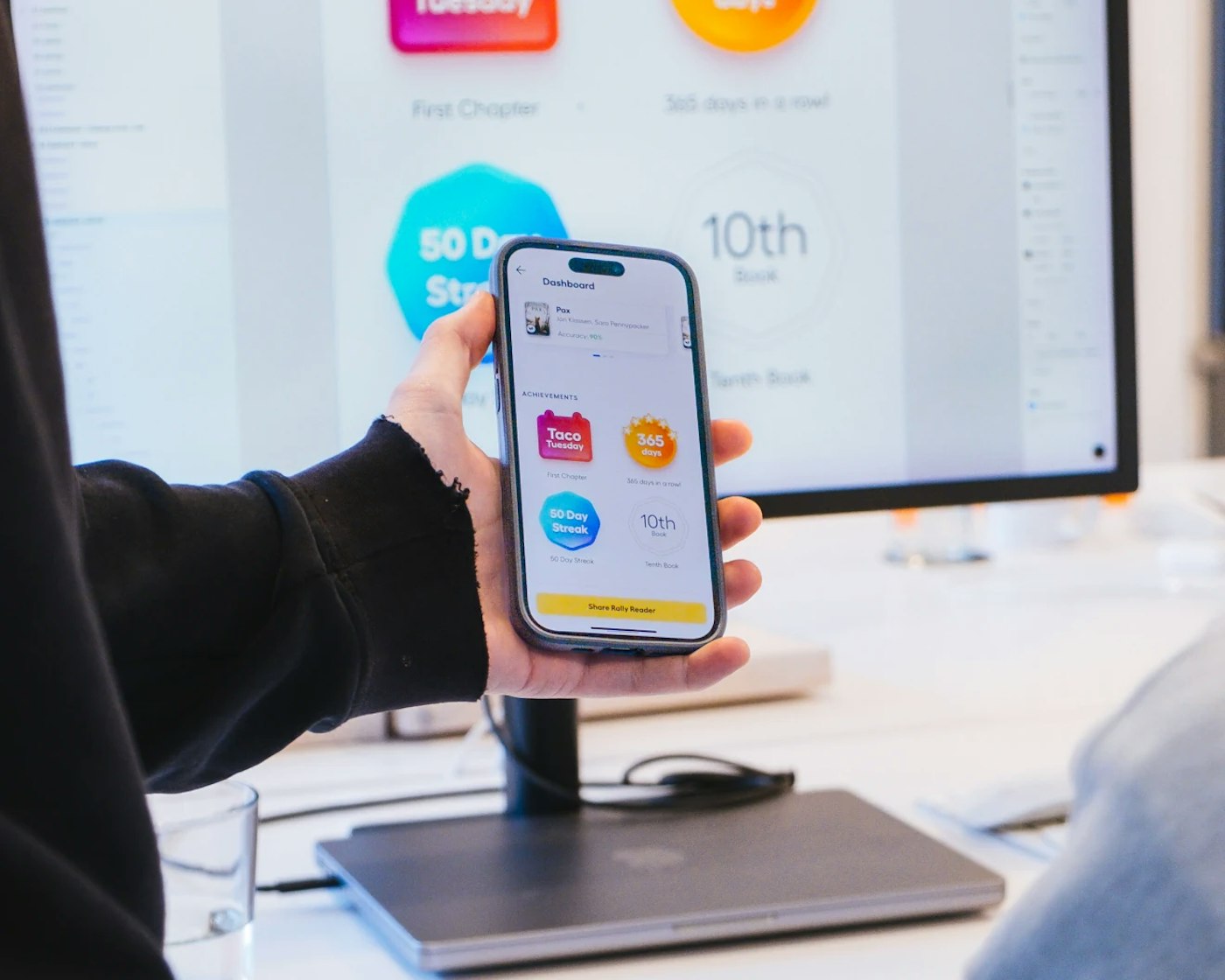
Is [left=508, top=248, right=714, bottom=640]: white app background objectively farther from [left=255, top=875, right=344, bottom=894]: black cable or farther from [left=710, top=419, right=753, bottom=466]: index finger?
[left=255, top=875, right=344, bottom=894]: black cable

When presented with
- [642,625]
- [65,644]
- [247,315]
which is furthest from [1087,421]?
[65,644]

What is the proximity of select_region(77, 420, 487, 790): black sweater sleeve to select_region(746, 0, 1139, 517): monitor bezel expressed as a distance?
0.22 m

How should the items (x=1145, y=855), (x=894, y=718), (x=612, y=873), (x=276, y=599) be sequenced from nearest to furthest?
1. (x=1145, y=855)
2. (x=276, y=599)
3. (x=612, y=873)
4. (x=894, y=718)

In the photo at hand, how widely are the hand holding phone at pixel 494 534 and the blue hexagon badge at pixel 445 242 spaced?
2.7 inches

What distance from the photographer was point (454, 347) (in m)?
0.55

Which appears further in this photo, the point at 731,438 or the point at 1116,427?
the point at 1116,427

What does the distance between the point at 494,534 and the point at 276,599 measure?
0.11 metres

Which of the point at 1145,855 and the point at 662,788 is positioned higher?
the point at 1145,855

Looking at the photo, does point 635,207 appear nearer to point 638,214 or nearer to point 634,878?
point 638,214

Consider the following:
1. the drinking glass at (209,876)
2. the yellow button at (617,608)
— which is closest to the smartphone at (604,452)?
the yellow button at (617,608)

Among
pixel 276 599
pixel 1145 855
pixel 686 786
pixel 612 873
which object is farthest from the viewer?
pixel 686 786

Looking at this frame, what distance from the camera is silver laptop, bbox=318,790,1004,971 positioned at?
518mm

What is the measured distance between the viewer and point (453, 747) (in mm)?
812

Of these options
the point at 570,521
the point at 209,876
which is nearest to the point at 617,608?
the point at 570,521
